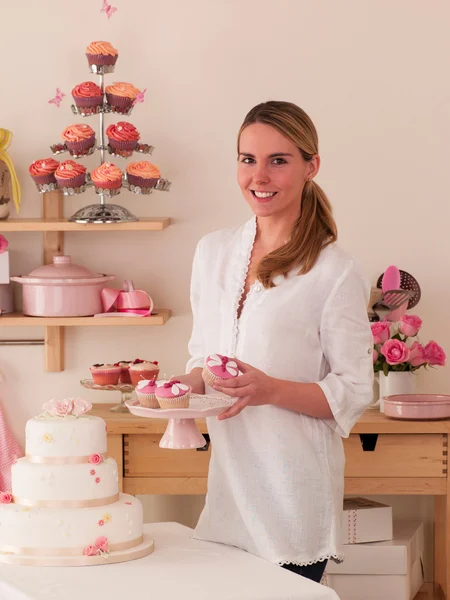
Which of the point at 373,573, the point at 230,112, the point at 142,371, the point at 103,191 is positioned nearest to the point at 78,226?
the point at 103,191

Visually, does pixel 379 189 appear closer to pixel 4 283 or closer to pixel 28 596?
pixel 4 283

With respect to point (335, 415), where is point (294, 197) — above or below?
above

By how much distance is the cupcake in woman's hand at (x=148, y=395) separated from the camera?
1.65 meters

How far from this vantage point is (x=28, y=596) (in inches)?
53.5

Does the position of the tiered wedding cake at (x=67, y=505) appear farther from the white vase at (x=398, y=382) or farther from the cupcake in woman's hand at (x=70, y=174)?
the white vase at (x=398, y=382)

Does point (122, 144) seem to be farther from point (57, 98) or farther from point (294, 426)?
point (294, 426)

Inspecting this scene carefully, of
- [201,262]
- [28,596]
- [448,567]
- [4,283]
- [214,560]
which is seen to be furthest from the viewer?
[4,283]

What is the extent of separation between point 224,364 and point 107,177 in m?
1.44

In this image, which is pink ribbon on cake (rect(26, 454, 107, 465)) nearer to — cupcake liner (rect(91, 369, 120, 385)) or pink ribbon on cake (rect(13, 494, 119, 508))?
pink ribbon on cake (rect(13, 494, 119, 508))

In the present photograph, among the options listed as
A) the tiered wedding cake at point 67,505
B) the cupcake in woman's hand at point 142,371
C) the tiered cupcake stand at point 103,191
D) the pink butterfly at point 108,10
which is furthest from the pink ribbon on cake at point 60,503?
the pink butterfly at point 108,10

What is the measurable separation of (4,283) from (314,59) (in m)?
1.25

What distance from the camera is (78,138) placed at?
9.31 ft

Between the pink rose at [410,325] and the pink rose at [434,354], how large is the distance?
0.22 ft

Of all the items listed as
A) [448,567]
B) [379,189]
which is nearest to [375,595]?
[448,567]
